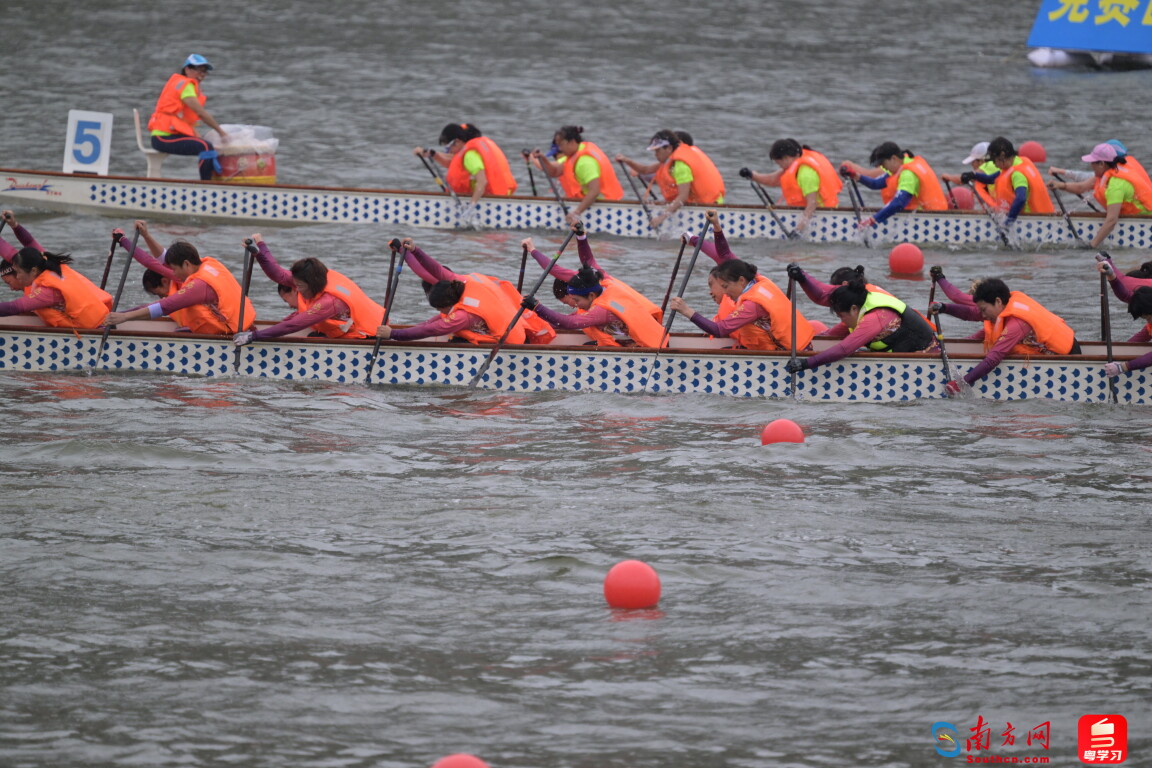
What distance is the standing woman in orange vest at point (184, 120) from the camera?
1717 centimetres

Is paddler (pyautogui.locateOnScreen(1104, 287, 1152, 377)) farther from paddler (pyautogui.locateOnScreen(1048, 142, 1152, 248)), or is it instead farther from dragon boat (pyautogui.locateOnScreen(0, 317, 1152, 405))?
paddler (pyautogui.locateOnScreen(1048, 142, 1152, 248))

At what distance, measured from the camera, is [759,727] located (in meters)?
6.21

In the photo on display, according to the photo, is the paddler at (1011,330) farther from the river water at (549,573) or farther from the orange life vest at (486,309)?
the orange life vest at (486,309)

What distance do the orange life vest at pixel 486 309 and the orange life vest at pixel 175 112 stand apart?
7392 millimetres

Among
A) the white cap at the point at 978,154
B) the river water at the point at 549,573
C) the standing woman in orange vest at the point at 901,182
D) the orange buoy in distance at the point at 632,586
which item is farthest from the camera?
the white cap at the point at 978,154

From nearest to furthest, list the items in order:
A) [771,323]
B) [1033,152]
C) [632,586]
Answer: [632,586], [771,323], [1033,152]

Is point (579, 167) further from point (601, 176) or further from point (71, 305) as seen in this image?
point (71, 305)

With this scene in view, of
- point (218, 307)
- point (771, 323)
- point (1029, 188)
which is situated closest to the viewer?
point (771, 323)

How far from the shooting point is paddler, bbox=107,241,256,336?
11.1 m

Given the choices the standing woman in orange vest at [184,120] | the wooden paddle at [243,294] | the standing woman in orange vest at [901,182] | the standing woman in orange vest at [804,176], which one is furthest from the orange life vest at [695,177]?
the wooden paddle at [243,294]

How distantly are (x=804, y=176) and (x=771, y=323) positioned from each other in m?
6.31

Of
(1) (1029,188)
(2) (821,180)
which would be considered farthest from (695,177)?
(1) (1029,188)

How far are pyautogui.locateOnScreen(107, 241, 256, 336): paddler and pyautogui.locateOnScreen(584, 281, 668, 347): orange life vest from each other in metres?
2.69

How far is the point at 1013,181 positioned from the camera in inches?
662
